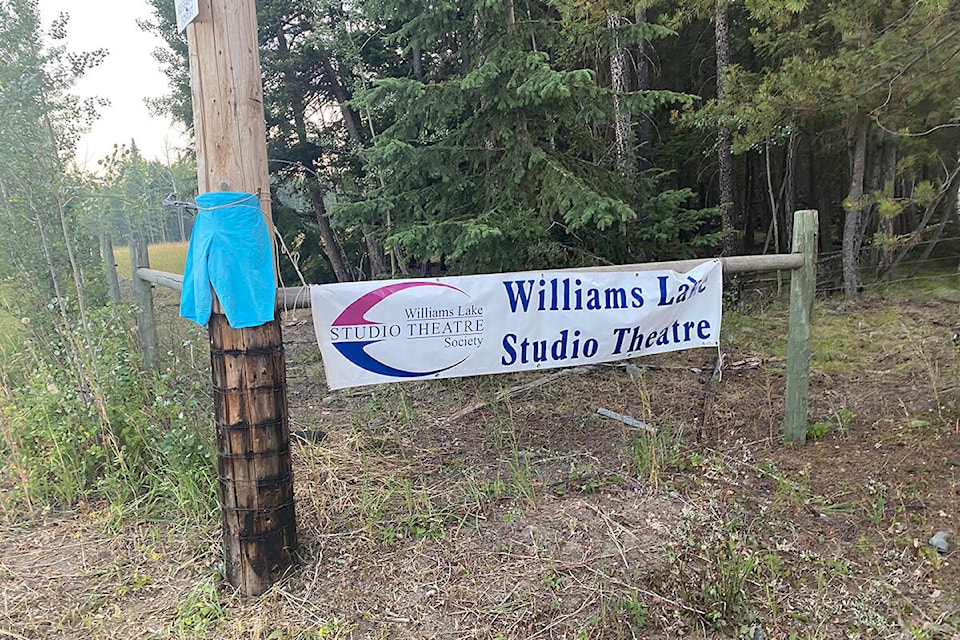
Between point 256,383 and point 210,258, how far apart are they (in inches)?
20.2

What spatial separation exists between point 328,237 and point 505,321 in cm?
862

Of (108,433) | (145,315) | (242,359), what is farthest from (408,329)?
(145,315)

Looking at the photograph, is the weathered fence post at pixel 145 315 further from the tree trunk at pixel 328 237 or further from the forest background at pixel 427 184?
the tree trunk at pixel 328 237

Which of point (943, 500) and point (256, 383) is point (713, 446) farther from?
point (256, 383)

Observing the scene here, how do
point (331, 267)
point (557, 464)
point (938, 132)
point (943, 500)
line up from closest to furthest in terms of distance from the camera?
point (943, 500), point (557, 464), point (938, 132), point (331, 267)

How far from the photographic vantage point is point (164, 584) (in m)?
2.57

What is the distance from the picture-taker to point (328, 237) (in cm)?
1109

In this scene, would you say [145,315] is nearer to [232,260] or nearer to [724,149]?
[232,260]

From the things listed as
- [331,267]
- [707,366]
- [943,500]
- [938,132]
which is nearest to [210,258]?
[943,500]

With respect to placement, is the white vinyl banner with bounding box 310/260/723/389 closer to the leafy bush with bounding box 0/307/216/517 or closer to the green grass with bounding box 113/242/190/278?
the leafy bush with bounding box 0/307/216/517

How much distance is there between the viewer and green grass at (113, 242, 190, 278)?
3949mm

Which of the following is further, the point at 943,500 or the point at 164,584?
the point at 943,500

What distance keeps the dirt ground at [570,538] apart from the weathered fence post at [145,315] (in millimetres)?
1055

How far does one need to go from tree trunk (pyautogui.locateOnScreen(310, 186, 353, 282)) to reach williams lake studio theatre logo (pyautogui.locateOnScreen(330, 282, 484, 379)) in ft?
27.0
